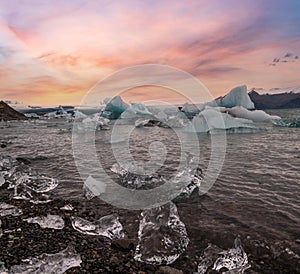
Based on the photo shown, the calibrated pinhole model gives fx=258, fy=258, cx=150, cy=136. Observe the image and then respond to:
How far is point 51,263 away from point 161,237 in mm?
2108

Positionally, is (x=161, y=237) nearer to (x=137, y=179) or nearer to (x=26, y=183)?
(x=137, y=179)

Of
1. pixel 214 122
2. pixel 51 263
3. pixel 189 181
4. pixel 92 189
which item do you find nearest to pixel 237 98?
pixel 214 122

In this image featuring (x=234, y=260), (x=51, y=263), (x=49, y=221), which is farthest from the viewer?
(x=49, y=221)

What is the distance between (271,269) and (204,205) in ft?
9.42

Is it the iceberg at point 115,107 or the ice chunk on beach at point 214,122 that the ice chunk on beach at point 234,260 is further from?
the iceberg at point 115,107

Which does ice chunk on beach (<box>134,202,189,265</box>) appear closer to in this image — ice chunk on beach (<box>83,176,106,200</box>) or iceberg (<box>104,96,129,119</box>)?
ice chunk on beach (<box>83,176,106,200</box>)

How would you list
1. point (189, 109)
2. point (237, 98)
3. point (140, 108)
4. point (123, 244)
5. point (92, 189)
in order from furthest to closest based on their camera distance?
point (140, 108)
point (189, 109)
point (237, 98)
point (92, 189)
point (123, 244)

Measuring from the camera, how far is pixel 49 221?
5.97m

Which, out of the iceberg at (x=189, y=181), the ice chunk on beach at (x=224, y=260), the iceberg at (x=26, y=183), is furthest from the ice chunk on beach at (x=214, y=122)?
the ice chunk on beach at (x=224, y=260)

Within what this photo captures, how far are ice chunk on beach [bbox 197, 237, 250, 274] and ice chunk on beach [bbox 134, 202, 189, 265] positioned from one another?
47cm

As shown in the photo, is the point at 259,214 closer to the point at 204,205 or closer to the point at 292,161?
the point at 204,205

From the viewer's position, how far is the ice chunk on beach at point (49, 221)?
576 cm

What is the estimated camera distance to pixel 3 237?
503 centimetres

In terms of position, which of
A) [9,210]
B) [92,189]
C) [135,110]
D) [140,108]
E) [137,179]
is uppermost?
[140,108]
